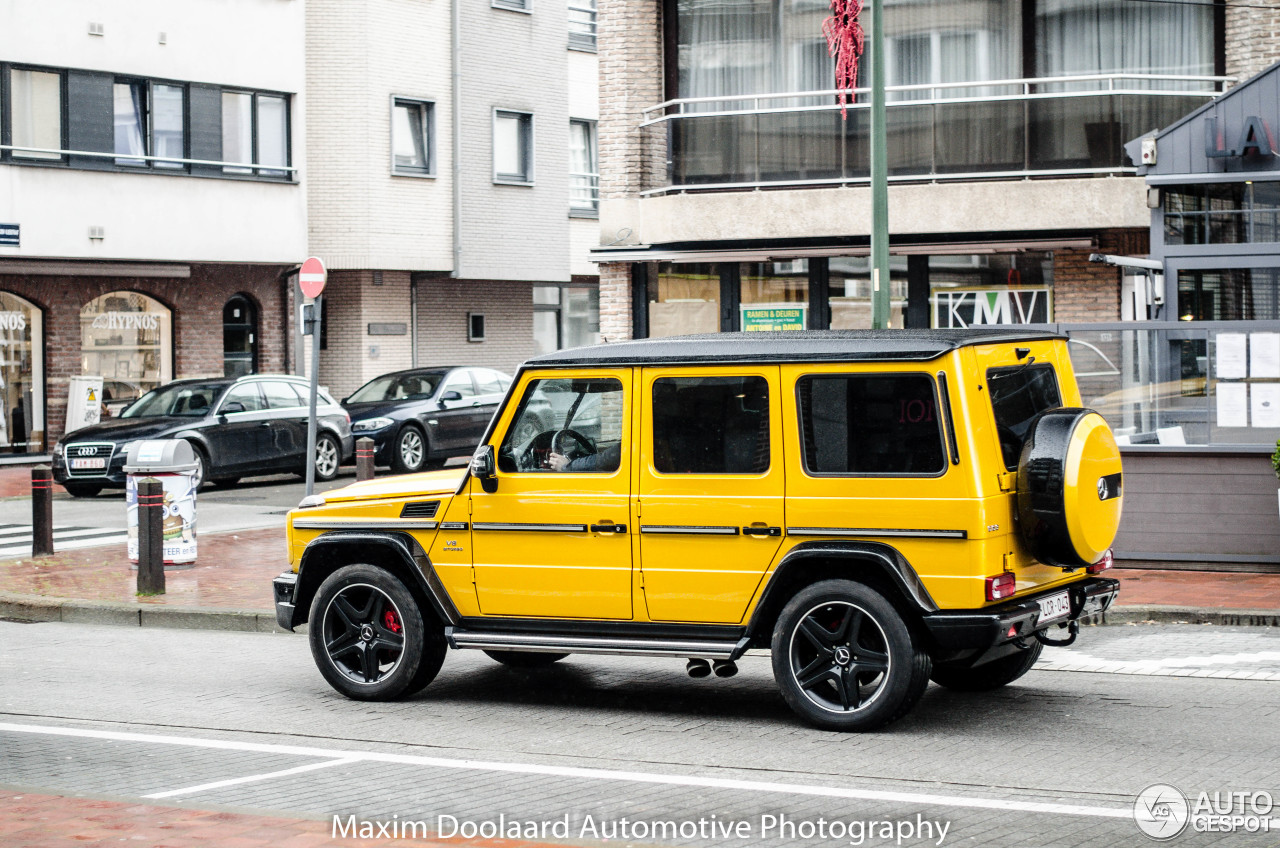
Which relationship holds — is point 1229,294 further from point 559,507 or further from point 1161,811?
point 1161,811

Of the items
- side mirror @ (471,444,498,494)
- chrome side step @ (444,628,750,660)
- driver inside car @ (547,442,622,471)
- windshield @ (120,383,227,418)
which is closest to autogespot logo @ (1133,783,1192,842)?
chrome side step @ (444,628,750,660)

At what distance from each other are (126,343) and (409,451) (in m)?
7.55

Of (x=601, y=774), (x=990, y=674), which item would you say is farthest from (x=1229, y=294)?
(x=601, y=774)

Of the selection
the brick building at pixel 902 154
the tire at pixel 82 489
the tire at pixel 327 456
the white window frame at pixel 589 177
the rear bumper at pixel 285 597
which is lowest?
the rear bumper at pixel 285 597

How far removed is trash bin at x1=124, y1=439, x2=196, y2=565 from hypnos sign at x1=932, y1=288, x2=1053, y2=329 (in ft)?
30.8

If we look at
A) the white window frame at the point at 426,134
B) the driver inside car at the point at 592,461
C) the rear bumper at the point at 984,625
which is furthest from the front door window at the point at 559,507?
the white window frame at the point at 426,134

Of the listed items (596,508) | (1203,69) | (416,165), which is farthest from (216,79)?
(596,508)

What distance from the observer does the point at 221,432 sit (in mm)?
23141

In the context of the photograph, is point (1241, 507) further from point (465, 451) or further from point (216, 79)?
point (216, 79)

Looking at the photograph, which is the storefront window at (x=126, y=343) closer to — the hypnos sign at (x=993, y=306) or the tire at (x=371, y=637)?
the hypnos sign at (x=993, y=306)

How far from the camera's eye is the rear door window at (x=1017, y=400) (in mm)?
7828

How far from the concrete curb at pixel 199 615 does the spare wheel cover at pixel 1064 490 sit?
3746 millimetres

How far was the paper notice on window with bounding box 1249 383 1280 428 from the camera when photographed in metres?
13.1

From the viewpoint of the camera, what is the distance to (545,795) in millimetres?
6629
